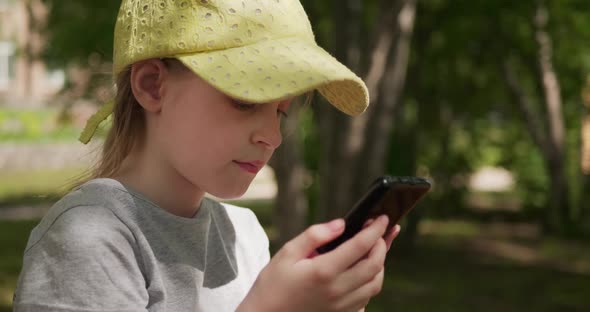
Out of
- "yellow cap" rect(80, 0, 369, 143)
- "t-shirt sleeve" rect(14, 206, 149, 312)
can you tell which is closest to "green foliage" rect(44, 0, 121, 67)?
"yellow cap" rect(80, 0, 369, 143)

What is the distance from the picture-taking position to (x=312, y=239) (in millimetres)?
1510

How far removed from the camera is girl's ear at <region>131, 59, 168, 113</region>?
168cm

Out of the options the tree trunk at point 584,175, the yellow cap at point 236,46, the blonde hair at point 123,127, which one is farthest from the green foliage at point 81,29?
the yellow cap at point 236,46

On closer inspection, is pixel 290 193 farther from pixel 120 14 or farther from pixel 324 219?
pixel 120 14

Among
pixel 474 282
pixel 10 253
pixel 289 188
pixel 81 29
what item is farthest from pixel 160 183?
pixel 10 253

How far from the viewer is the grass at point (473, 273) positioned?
1070 cm

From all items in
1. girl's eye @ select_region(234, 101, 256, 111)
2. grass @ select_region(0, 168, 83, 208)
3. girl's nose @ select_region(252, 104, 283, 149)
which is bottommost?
grass @ select_region(0, 168, 83, 208)

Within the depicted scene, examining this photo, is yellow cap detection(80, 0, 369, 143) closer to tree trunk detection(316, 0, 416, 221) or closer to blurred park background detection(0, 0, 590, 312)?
blurred park background detection(0, 0, 590, 312)

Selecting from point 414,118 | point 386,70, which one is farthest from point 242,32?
point 414,118

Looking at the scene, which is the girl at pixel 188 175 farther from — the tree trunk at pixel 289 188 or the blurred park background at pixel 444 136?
the tree trunk at pixel 289 188

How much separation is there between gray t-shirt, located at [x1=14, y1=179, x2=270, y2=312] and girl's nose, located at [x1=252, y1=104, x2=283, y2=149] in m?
0.22

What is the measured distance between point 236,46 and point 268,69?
0.08 m

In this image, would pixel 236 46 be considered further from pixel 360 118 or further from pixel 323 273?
pixel 360 118

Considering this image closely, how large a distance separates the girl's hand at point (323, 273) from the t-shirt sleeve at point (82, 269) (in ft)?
0.70
